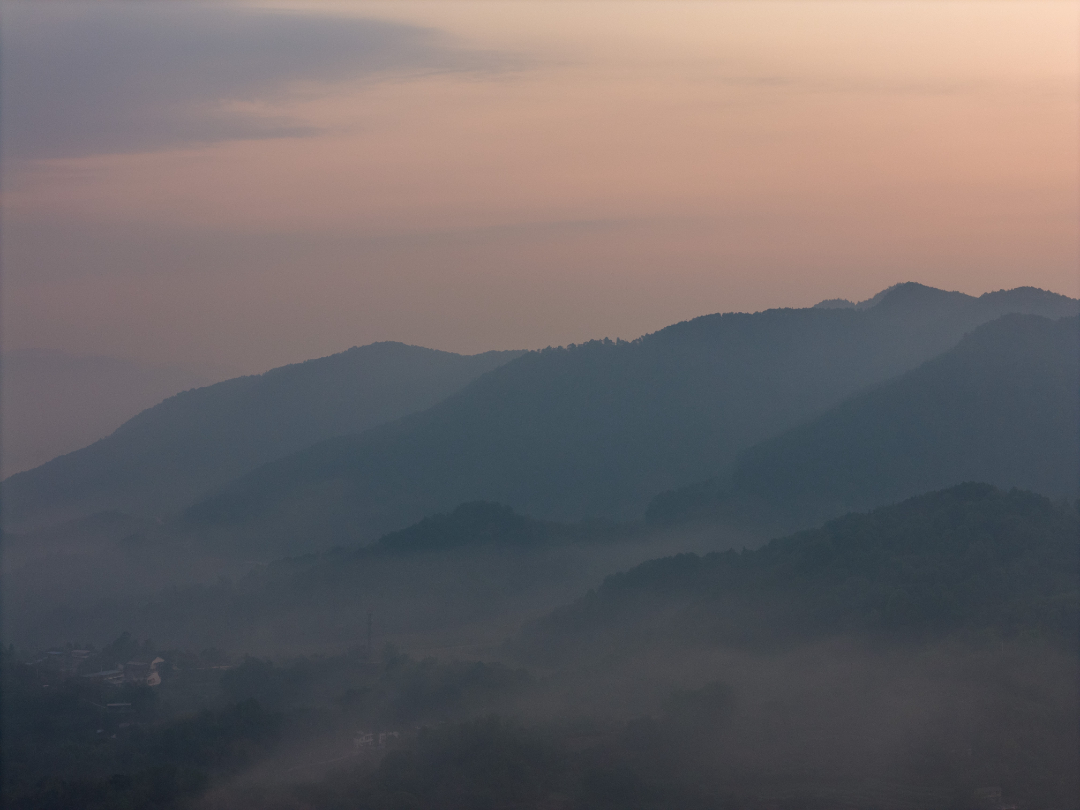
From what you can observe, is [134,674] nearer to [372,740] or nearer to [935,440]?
[372,740]

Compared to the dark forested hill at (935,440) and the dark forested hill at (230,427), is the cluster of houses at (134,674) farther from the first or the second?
the dark forested hill at (230,427)

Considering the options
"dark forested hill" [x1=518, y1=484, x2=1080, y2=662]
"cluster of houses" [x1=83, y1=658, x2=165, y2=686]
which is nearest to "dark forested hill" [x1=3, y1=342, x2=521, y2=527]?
"cluster of houses" [x1=83, y1=658, x2=165, y2=686]

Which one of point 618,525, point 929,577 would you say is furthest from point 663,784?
point 618,525

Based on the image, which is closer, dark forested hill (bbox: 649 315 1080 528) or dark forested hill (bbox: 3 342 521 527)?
dark forested hill (bbox: 649 315 1080 528)

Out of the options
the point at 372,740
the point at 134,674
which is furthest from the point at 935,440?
the point at 134,674

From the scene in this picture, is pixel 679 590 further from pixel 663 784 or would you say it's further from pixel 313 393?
pixel 313 393

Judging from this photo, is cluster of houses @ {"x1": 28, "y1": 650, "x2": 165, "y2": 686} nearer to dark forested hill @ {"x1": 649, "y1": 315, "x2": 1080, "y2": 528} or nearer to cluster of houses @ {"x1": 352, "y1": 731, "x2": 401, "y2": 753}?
cluster of houses @ {"x1": 352, "y1": 731, "x2": 401, "y2": 753}
